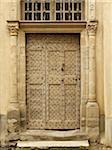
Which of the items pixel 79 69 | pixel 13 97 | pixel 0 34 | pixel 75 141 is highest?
pixel 0 34

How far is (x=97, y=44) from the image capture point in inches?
327

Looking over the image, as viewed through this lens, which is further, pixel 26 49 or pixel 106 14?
pixel 26 49

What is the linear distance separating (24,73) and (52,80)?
0.64 meters

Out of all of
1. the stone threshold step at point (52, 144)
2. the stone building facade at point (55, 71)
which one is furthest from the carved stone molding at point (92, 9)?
the stone threshold step at point (52, 144)

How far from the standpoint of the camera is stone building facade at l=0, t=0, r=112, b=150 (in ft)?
26.9

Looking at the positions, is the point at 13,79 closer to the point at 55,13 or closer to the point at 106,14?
the point at 55,13

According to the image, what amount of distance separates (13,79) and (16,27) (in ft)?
3.53

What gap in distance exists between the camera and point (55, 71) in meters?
8.66

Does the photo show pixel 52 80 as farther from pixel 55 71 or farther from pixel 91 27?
pixel 91 27

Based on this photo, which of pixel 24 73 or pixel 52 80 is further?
pixel 52 80

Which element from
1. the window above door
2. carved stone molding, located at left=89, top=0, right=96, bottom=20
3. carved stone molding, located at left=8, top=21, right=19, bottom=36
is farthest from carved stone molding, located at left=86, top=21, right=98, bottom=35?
carved stone molding, located at left=8, top=21, right=19, bottom=36

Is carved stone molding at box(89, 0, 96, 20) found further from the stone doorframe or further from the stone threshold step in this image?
the stone threshold step

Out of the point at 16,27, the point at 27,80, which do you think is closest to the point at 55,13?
the point at 16,27

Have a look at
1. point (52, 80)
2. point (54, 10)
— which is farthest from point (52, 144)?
point (54, 10)
